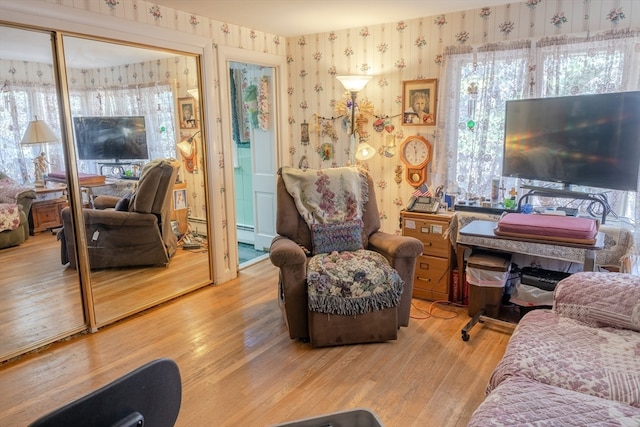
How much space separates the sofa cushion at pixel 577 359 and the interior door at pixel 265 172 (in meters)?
3.18

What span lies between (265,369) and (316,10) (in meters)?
2.60

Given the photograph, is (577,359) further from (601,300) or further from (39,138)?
(39,138)

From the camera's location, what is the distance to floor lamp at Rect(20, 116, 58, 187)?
2.62 meters

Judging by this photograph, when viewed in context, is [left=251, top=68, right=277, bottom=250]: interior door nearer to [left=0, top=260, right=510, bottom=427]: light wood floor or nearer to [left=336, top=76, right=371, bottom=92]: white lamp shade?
[left=336, top=76, right=371, bottom=92]: white lamp shade

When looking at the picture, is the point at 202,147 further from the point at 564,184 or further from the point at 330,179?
the point at 564,184

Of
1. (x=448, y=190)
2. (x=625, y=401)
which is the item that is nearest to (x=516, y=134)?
(x=448, y=190)

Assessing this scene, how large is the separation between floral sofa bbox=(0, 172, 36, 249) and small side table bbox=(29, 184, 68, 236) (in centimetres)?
3

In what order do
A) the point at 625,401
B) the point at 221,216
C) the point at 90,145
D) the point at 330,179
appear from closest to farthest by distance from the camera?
the point at 625,401, the point at 90,145, the point at 330,179, the point at 221,216

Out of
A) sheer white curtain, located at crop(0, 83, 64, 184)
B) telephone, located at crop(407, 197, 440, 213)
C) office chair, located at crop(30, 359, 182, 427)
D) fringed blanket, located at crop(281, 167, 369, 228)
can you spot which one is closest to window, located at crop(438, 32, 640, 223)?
telephone, located at crop(407, 197, 440, 213)

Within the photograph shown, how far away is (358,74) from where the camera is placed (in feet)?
13.0

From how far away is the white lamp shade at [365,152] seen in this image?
3842 mm

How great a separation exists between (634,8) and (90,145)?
3.64 metres

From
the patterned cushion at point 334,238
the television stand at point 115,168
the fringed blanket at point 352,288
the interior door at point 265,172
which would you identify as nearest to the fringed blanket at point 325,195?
the patterned cushion at point 334,238

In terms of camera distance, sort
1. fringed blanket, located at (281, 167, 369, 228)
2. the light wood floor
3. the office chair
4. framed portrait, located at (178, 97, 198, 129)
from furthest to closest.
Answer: framed portrait, located at (178, 97, 198, 129) < fringed blanket, located at (281, 167, 369, 228) < the light wood floor < the office chair
